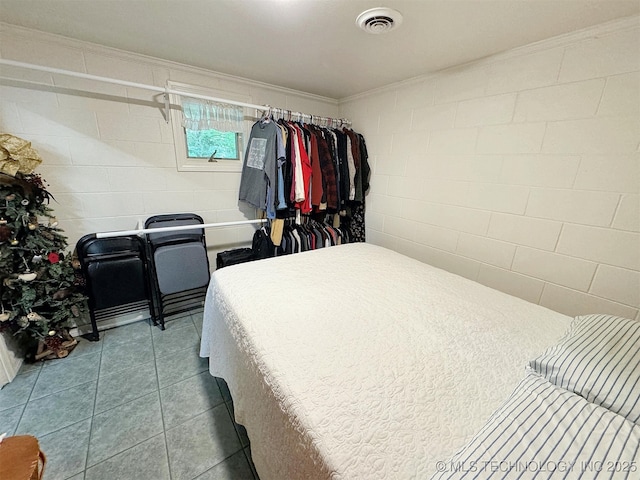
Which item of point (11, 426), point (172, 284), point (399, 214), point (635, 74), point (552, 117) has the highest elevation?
point (635, 74)

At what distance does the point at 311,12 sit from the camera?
4.09ft

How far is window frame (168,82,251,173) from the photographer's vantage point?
6.65ft

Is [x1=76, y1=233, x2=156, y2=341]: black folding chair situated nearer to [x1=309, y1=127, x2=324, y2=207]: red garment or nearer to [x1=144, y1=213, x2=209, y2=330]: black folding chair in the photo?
[x1=144, y1=213, x2=209, y2=330]: black folding chair

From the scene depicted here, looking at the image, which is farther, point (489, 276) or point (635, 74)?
point (489, 276)

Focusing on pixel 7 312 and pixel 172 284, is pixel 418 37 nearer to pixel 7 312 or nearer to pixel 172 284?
pixel 172 284

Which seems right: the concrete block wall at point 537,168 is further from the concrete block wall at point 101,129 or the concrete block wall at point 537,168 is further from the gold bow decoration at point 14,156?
the gold bow decoration at point 14,156

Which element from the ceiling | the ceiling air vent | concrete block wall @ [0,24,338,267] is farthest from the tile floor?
the ceiling air vent

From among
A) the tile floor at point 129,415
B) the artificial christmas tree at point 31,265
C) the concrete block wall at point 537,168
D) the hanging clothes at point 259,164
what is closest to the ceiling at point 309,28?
the concrete block wall at point 537,168

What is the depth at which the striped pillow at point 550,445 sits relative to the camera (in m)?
0.49

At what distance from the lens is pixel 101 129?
1.81 meters

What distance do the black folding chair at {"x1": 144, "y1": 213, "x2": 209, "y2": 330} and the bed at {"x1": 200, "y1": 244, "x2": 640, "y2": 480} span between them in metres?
0.76

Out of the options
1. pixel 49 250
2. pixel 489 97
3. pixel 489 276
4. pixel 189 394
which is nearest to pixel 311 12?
pixel 489 97

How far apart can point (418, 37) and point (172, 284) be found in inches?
94.4

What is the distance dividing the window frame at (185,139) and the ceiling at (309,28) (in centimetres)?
21
